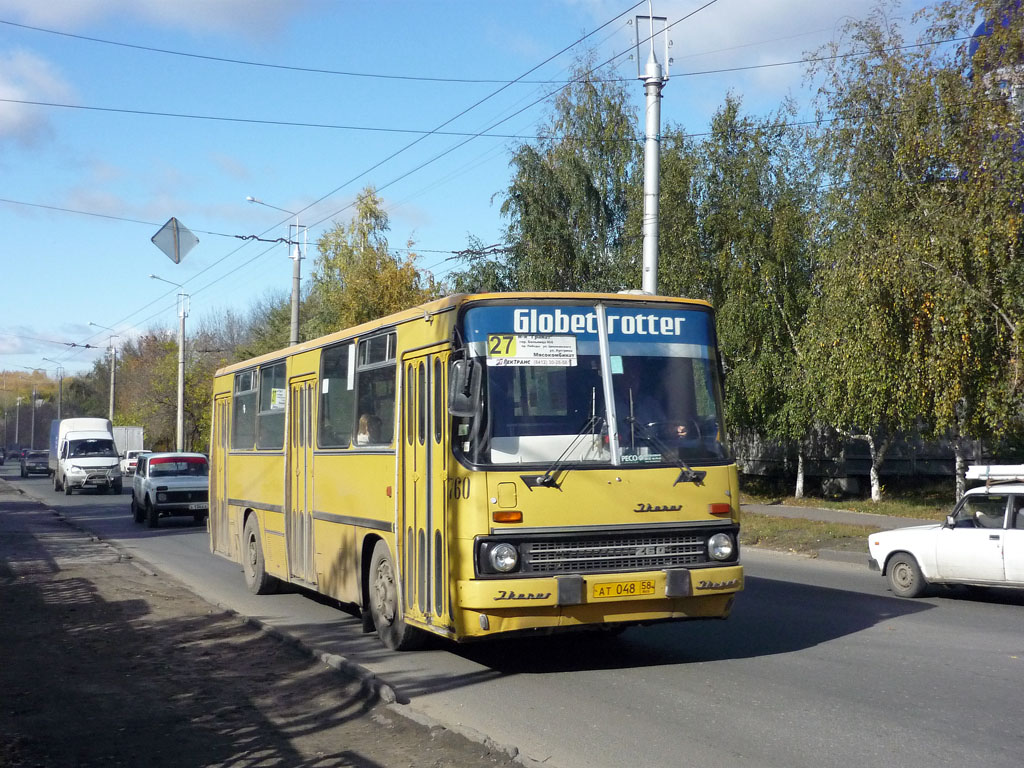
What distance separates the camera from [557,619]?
819cm

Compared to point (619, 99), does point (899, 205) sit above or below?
below

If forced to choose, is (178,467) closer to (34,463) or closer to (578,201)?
(578,201)

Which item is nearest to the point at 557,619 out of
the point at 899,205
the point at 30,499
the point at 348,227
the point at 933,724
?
the point at 933,724

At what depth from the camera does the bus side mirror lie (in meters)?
7.99

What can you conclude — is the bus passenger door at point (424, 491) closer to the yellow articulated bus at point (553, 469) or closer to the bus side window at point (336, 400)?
the yellow articulated bus at point (553, 469)

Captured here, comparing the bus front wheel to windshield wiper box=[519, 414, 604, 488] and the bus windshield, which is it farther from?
windshield wiper box=[519, 414, 604, 488]

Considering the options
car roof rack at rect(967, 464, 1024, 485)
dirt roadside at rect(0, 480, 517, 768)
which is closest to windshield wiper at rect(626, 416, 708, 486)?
dirt roadside at rect(0, 480, 517, 768)

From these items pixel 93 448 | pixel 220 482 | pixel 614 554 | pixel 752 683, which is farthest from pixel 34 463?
pixel 752 683

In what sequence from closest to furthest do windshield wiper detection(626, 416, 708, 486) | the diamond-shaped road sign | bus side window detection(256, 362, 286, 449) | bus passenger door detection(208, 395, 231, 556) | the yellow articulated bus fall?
1. the yellow articulated bus
2. windshield wiper detection(626, 416, 708, 486)
3. bus side window detection(256, 362, 286, 449)
4. bus passenger door detection(208, 395, 231, 556)
5. the diamond-shaped road sign

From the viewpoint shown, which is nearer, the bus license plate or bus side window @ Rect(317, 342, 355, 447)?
the bus license plate

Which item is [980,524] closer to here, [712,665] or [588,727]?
[712,665]

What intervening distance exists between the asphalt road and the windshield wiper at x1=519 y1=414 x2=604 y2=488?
155 centimetres

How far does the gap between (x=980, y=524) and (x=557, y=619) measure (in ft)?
22.7

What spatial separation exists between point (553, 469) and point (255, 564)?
7.51 metres
